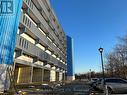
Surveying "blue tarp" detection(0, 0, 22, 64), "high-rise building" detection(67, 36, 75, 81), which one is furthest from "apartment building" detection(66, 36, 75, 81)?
"blue tarp" detection(0, 0, 22, 64)

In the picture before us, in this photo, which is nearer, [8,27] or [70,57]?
[8,27]

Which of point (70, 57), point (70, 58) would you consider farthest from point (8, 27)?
point (70, 58)

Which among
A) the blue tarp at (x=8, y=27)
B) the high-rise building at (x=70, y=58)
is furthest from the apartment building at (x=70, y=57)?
the blue tarp at (x=8, y=27)

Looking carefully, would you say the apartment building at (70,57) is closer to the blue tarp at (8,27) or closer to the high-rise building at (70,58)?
the high-rise building at (70,58)

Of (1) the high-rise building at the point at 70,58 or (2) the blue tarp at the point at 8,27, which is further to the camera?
(1) the high-rise building at the point at 70,58

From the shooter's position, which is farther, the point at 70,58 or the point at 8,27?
the point at 70,58

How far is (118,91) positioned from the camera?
18.2m

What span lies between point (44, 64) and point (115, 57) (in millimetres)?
24469

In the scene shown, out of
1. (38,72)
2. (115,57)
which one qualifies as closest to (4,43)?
(38,72)

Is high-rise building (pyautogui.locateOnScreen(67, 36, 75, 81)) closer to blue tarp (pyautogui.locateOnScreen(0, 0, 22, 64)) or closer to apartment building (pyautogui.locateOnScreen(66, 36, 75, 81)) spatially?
apartment building (pyautogui.locateOnScreen(66, 36, 75, 81))

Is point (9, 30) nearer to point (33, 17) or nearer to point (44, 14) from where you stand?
point (33, 17)

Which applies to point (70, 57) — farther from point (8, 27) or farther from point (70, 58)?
point (8, 27)

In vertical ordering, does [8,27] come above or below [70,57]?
below

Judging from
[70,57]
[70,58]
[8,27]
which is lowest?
[8,27]
